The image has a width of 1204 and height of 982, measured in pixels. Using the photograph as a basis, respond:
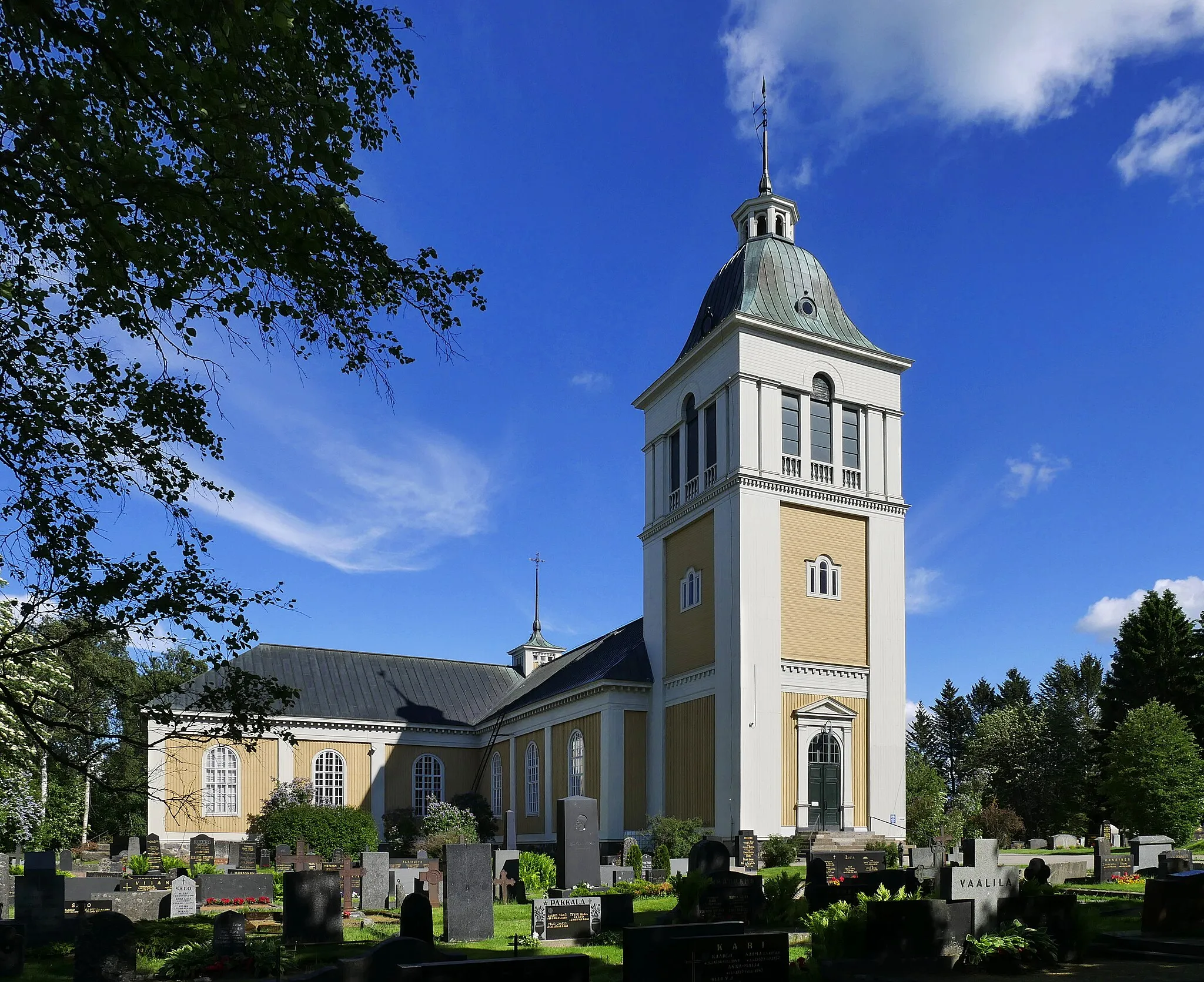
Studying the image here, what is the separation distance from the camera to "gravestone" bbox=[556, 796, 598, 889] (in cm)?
2197

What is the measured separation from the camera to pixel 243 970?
12.3m

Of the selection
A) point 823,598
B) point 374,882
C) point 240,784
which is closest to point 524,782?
point 240,784

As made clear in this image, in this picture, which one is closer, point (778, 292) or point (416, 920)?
point (416, 920)

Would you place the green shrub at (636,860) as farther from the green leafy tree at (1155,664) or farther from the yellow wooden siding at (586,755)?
the green leafy tree at (1155,664)

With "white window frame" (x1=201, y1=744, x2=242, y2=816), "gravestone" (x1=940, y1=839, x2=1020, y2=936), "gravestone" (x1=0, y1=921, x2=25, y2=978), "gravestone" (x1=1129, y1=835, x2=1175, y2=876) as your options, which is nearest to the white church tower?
"gravestone" (x1=1129, y1=835, x2=1175, y2=876)

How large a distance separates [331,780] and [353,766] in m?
0.98

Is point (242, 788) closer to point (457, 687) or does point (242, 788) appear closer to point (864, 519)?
point (457, 687)

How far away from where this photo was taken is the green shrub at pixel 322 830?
3516 cm

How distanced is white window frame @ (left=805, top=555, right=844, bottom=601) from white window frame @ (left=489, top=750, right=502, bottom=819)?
57.1 feet

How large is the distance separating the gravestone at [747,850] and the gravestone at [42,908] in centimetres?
1521

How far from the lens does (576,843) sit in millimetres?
22203

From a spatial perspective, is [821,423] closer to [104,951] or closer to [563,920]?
[563,920]

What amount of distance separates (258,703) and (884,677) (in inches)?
1006

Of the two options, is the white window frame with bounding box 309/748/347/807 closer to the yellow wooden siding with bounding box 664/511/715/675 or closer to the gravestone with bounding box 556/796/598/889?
the yellow wooden siding with bounding box 664/511/715/675
